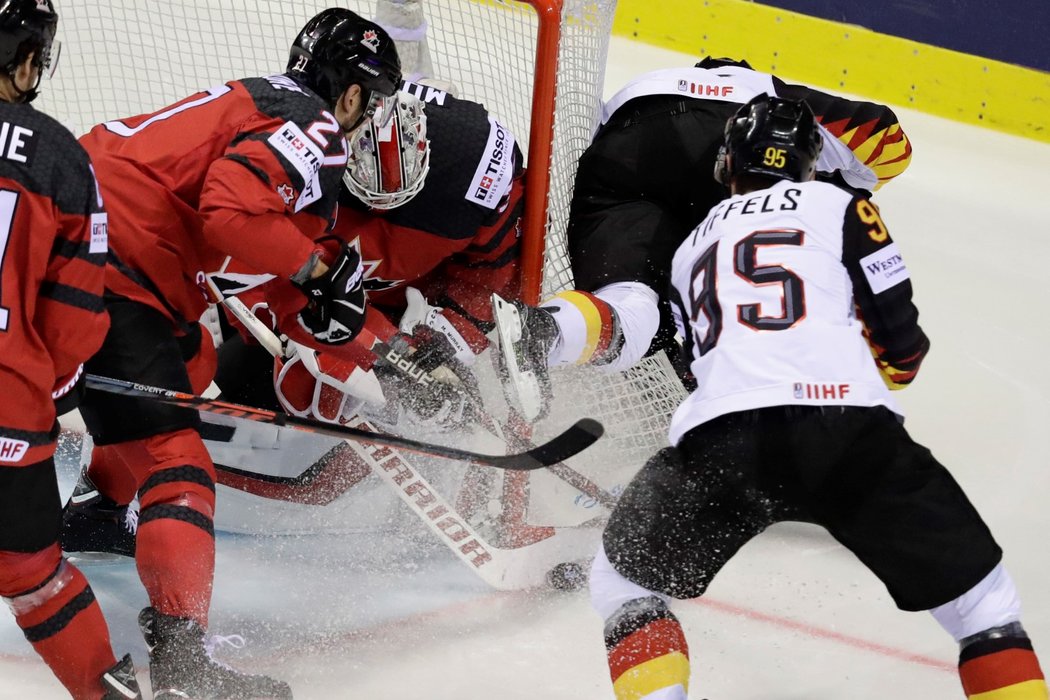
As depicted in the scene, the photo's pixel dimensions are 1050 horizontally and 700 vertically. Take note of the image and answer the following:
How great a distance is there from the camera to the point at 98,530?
106 inches

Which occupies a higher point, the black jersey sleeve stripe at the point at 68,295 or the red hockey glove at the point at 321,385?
the black jersey sleeve stripe at the point at 68,295

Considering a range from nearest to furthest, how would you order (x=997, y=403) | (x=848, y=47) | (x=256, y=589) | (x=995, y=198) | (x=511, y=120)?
1. (x=256, y=589)
2. (x=511, y=120)
3. (x=997, y=403)
4. (x=995, y=198)
5. (x=848, y=47)

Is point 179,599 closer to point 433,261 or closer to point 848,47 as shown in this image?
point 433,261

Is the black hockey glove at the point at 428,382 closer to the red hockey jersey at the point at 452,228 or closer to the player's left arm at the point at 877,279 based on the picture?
the red hockey jersey at the point at 452,228

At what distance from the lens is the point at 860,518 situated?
1.91m

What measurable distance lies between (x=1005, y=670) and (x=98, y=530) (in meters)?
1.84

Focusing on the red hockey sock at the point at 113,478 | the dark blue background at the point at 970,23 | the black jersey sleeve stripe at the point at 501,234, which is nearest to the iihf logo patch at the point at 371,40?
the black jersey sleeve stripe at the point at 501,234

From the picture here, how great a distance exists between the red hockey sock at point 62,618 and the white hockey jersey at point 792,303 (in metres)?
1.01

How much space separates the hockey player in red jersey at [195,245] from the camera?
212cm

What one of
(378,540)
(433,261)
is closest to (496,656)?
(378,540)

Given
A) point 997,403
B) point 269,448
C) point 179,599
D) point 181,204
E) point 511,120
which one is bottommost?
point 997,403

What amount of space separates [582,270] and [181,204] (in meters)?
1.01

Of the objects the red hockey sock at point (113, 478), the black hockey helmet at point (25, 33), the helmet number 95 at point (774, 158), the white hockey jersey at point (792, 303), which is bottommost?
the red hockey sock at point (113, 478)

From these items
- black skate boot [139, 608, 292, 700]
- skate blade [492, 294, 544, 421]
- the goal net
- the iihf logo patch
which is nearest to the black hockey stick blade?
skate blade [492, 294, 544, 421]
